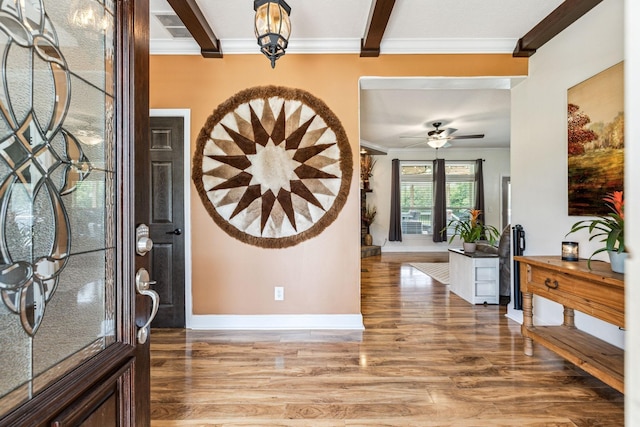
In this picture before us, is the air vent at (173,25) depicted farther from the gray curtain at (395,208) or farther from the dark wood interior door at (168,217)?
the gray curtain at (395,208)

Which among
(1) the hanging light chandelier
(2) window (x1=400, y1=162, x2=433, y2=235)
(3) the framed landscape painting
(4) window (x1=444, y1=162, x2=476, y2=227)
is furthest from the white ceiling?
(4) window (x1=444, y1=162, x2=476, y2=227)

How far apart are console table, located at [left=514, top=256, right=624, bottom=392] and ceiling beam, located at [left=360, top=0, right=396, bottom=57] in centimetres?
214

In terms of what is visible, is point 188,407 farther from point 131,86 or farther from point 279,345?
point 131,86

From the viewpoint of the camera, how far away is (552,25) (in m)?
2.65

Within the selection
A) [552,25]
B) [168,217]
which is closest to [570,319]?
[552,25]

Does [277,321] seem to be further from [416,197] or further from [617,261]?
[416,197]

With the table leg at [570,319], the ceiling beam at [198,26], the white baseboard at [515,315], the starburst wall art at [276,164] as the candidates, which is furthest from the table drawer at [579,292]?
the ceiling beam at [198,26]

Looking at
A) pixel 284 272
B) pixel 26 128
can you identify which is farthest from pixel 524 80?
pixel 26 128

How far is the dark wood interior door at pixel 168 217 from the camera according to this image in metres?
3.09

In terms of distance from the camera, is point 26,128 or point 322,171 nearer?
point 26,128

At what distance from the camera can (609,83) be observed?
7.36 feet

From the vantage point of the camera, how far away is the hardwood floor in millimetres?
1776

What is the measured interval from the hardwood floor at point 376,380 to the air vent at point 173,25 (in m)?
2.69

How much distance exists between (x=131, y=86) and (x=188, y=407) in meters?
1.78
